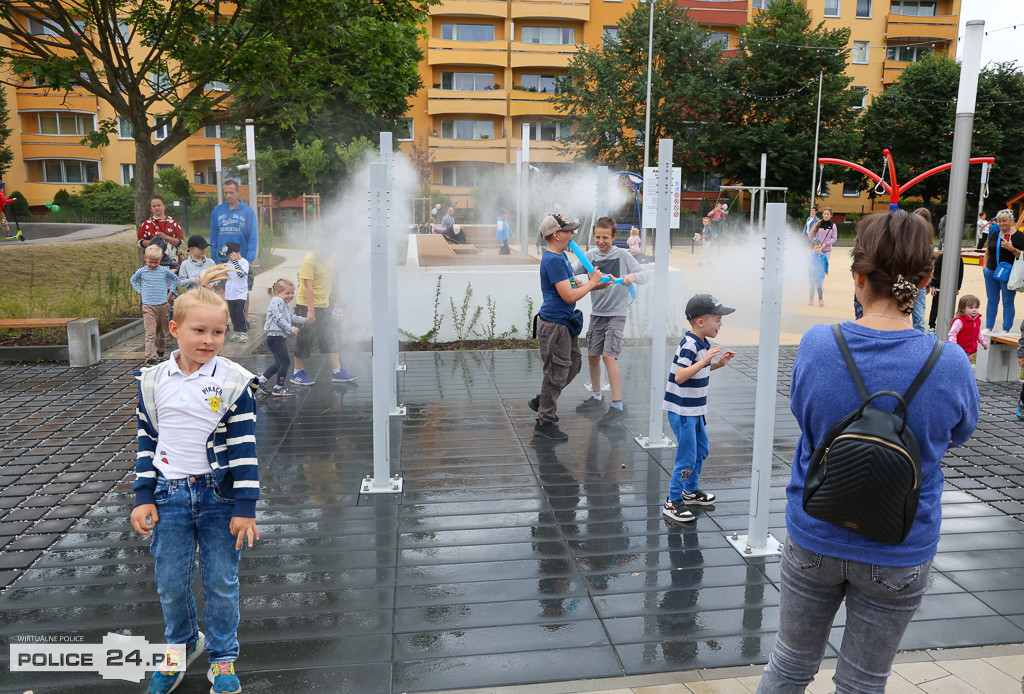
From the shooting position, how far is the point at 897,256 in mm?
2268

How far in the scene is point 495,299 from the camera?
11.7m

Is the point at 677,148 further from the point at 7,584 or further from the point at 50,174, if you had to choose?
the point at 7,584

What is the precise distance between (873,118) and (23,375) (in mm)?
50986

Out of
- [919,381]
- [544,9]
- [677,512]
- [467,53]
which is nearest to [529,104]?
[467,53]

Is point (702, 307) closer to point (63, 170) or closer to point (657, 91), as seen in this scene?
point (657, 91)

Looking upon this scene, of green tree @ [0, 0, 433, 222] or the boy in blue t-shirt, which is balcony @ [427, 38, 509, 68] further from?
the boy in blue t-shirt

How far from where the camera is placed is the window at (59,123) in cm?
5003

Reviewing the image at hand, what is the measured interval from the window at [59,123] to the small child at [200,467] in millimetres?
55472

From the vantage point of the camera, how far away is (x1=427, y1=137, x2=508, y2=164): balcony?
56.3m

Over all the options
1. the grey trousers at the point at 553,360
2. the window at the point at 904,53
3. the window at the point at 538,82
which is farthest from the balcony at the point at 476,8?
the grey trousers at the point at 553,360

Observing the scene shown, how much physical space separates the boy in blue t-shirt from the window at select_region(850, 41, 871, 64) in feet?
192

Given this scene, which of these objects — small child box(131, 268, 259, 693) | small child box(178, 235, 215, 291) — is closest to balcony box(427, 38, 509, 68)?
small child box(178, 235, 215, 291)

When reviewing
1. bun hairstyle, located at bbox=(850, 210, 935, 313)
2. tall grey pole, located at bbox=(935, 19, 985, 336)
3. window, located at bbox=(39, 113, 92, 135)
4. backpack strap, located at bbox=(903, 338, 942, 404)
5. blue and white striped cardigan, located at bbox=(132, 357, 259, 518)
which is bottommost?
blue and white striped cardigan, located at bbox=(132, 357, 259, 518)

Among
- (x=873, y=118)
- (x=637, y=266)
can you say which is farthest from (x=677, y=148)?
(x=637, y=266)
